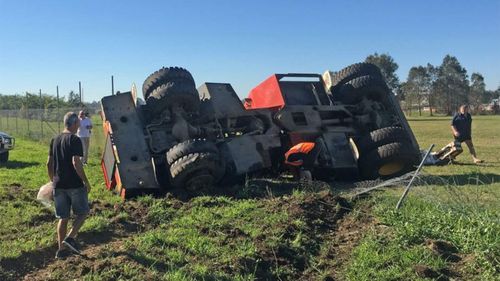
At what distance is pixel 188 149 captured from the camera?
920 cm

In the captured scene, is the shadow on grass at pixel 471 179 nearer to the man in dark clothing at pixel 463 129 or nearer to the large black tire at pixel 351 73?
the man in dark clothing at pixel 463 129

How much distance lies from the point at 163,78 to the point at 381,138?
14.9 ft

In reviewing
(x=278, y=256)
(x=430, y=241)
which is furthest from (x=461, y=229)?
(x=278, y=256)

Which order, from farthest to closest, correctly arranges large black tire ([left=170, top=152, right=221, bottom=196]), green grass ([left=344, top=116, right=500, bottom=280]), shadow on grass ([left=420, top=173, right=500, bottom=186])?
shadow on grass ([left=420, top=173, right=500, bottom=186]) → large black tire ([left=170, top=152, right=221, bottom=196]) → green grass ([left=344, top=116, right=500, bottom=280])

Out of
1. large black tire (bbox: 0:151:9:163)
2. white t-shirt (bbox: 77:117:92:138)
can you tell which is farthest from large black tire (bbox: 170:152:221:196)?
large black tire (bbox: 0:151:9:163)

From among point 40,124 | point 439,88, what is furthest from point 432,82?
point 40,124

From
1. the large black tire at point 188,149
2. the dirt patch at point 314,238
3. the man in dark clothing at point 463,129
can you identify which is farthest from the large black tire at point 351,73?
the dirt patch at point 314,238

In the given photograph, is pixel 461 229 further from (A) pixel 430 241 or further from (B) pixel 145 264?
(B) pixel 145 264

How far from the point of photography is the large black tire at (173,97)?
1048 centimetres

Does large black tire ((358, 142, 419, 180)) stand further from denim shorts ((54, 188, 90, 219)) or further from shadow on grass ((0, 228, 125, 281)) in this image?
denim shorts ((54, 188, 90, 219))

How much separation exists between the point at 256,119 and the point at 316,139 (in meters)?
1.31

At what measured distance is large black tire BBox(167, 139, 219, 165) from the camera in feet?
30.1

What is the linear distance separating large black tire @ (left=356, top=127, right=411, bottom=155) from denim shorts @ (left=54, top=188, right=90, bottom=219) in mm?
6404

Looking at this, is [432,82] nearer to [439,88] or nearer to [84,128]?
[439,88]
